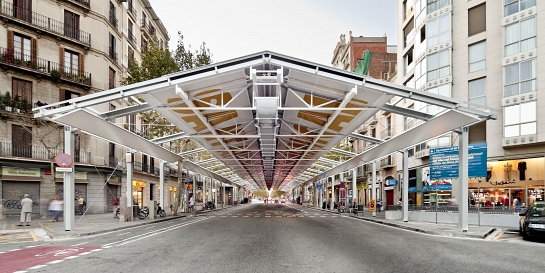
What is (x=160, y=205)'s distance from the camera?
3309 centimetres

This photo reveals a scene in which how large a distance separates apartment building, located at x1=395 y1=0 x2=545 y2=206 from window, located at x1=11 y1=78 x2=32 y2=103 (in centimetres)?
2947

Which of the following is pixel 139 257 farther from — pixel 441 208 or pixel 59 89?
pixel 59 89

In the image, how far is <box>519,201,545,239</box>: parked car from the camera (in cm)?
1609

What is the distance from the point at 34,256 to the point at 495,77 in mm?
29922

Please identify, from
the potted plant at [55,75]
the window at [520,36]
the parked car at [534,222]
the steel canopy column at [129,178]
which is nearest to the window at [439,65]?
the window at [520,36]

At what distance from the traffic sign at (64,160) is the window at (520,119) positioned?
84.8ft

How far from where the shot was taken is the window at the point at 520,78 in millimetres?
28094

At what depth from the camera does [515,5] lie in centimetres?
2959

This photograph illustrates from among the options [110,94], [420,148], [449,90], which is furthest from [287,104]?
[420,148]

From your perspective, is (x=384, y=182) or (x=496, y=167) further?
(x=384, y=182)

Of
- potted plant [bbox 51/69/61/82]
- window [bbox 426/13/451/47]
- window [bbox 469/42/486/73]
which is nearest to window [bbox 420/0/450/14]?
window [bbox 426/13/451/47]

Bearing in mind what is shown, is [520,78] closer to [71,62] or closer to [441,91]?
[441,91]

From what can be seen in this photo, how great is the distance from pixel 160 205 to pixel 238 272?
25.5 meters

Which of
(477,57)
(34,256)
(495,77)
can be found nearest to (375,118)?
(477,57)
